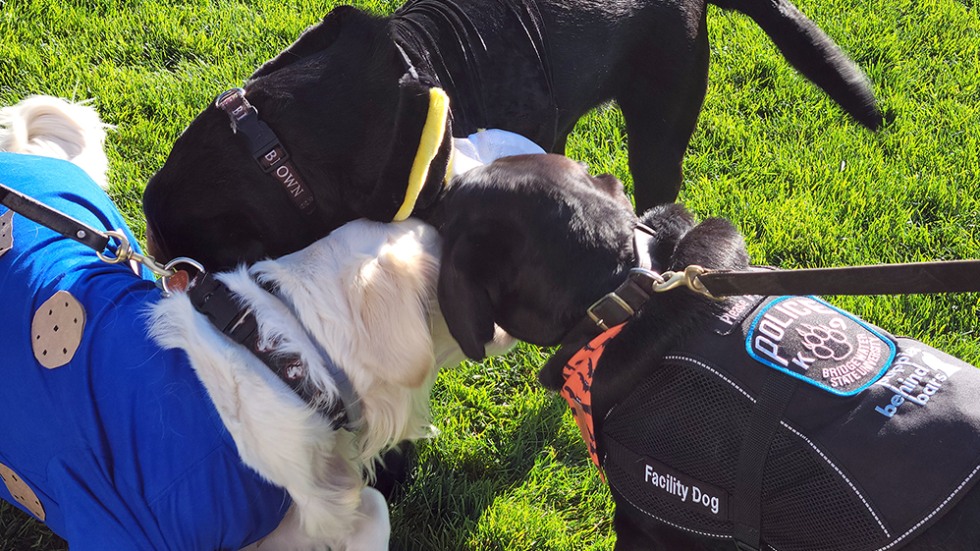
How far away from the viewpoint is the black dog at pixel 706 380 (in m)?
1.75

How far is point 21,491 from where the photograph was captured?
2.17m

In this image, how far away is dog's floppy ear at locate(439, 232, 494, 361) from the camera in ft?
6.31

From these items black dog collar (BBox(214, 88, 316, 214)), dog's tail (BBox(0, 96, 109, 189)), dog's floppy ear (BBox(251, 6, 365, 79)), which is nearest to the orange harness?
black dog collar (BBox(214, 88, 316, 214))

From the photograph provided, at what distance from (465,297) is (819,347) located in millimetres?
804

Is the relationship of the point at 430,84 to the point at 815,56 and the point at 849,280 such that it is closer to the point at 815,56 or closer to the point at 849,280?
the point at 849,280

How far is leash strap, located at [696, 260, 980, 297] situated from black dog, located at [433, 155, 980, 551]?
0.99 ft

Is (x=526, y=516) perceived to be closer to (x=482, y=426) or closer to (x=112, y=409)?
(x=482, y=426)

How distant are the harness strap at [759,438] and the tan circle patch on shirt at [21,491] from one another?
5.69 feet

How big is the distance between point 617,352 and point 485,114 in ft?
3.65

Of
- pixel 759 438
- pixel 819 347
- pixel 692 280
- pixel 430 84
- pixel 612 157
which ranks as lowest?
pixel 612 157

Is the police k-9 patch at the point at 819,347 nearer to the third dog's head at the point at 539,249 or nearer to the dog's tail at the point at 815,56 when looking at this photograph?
the third dog's head at the point at 539,249

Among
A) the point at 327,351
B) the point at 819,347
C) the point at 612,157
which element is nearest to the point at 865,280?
the point at 819,347

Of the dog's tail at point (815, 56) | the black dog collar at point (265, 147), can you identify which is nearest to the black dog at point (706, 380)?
the black dog collar at point (265, 147)

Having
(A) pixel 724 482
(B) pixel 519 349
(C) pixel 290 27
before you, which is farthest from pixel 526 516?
(C) pixel 290 27
